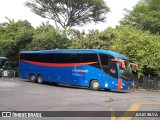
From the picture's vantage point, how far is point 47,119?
9.95m

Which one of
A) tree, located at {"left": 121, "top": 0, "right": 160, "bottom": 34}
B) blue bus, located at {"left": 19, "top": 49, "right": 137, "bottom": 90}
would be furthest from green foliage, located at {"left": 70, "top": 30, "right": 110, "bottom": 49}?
tree, located at {"left": 121, "top": 0, "right": 160, "bottom": 34}

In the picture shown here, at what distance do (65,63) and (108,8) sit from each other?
1057 inches

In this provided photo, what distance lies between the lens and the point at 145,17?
47.0m

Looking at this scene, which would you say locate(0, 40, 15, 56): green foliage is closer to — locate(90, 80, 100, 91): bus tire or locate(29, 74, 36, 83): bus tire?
locate(29, 74, 36, 83): bus tire

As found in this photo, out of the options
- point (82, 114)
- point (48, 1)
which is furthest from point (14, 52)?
point (82, 114)

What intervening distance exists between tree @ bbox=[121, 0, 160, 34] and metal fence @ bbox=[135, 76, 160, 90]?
15.8 meters

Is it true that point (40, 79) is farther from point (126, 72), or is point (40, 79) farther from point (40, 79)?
point (126, 72)

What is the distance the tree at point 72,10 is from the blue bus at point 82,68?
21320 millimetres

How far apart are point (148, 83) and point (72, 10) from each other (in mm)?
23215

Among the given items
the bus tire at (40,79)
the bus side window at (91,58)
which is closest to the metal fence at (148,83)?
the bus side window at (91,58)

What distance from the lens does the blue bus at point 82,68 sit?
78.4 feet

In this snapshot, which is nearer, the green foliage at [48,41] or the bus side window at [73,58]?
the bus side window at [73,58]

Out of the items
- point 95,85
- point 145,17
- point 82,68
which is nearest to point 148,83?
point 95,85

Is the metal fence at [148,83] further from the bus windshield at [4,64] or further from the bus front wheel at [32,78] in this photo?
the bus windshield at [4,64]
